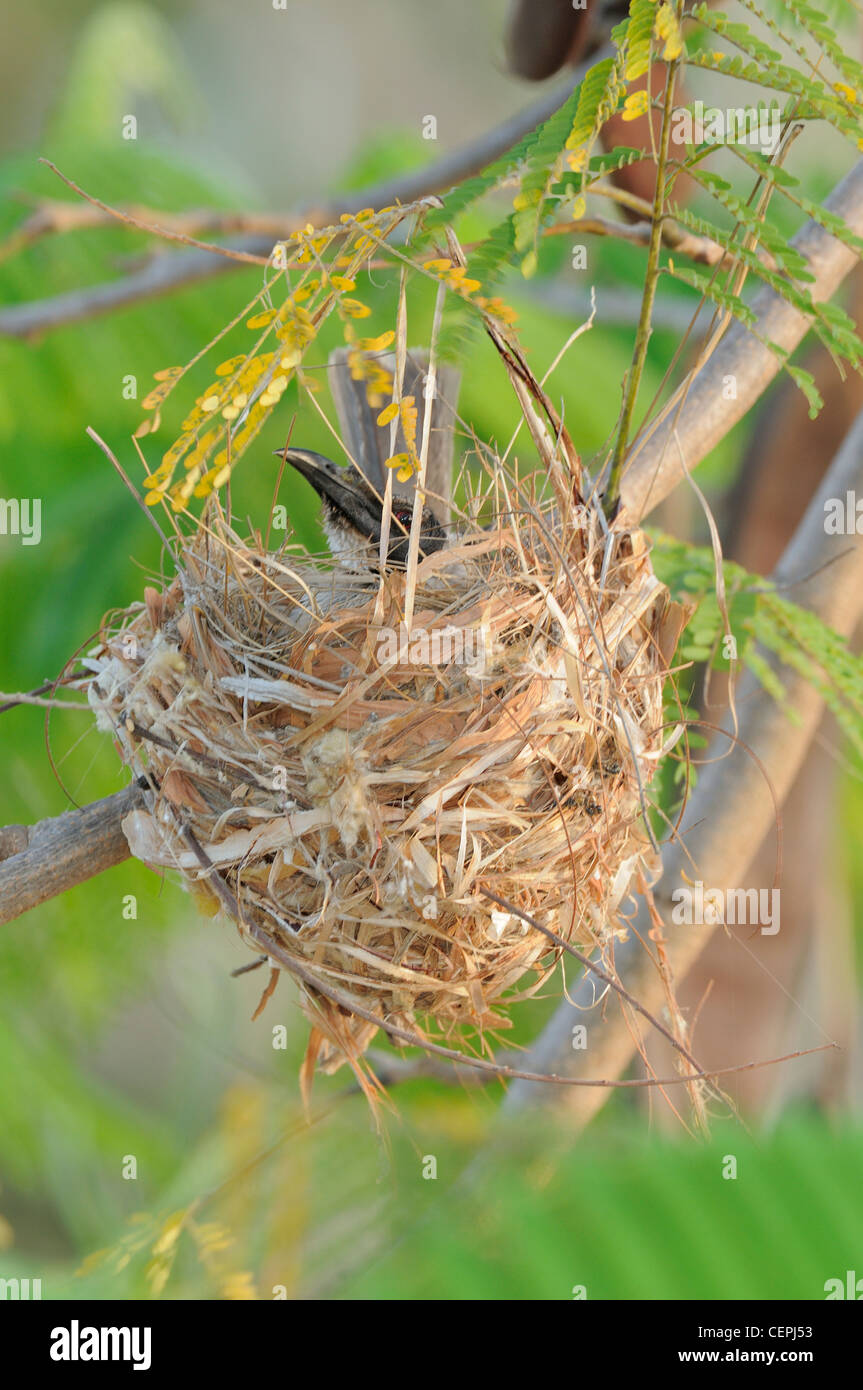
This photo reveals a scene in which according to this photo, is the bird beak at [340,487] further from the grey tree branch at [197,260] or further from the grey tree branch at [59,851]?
the grey tree branch at [59,851]

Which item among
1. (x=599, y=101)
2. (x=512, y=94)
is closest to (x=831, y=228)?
(x=599, y=101)

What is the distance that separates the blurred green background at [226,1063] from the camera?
58 centimetres

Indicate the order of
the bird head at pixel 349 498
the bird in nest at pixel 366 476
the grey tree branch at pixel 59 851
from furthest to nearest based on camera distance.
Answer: the bird head at pixel 349 498 < the bird in nest at pixel 366 476 < the grey tree branch at pixel 59 851

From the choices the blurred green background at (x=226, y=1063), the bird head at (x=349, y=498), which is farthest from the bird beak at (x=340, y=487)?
the blurred green background at (x=226, y=1063)

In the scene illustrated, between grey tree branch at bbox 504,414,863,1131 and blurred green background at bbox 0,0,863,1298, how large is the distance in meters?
0.17

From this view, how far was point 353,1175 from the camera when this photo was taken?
3.47ft

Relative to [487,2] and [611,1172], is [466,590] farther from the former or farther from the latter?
[487,2]

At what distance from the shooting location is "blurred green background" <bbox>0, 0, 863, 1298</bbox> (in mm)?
576

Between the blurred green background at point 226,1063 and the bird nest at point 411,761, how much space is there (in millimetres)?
185

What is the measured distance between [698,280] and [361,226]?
51 cm

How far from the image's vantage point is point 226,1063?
15.2 feet

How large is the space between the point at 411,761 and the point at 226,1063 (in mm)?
3331
